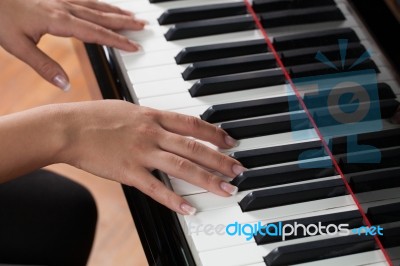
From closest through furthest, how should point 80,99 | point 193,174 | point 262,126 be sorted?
point 193,174 < point 262,126 < point 80,99

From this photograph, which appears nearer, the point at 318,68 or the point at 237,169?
the point at 237,169

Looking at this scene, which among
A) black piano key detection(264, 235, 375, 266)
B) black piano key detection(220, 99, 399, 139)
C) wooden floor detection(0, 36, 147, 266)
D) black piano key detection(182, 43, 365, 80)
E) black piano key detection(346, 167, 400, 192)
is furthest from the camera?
wooden floor detection(0, 36, 147, 266)

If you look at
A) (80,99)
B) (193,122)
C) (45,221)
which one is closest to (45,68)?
(45,221)

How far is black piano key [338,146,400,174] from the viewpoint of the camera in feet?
4.08

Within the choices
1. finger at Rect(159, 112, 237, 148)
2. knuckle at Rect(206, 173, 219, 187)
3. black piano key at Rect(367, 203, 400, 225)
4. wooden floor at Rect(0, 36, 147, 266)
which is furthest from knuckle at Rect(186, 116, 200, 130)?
wooden floor at Rect(0, 36, 147, 266)

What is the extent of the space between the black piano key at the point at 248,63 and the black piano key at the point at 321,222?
14.2 inches

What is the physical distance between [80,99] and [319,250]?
5.49ft

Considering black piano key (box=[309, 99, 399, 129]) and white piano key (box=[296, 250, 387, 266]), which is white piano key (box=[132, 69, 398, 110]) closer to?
black piano key (box=[309, 99, 399, 129])

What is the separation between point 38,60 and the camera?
5.05 feet

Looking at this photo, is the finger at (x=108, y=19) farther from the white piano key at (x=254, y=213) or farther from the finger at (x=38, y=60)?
the white piano key at (x=254, y=213)

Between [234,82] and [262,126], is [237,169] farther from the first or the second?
[234,82]

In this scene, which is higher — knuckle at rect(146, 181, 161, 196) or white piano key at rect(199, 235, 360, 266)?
knuckle at rect(146, 181, 161, 196)

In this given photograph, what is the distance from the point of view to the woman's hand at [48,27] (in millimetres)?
1517

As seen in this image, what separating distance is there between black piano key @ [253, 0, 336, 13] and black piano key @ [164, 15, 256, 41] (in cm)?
3
